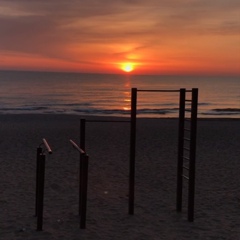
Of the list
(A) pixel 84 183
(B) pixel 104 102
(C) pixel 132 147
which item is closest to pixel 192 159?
(C) pixel 132 147

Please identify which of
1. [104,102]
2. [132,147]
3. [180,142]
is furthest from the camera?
[104,102]

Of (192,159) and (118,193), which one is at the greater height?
(192,159)

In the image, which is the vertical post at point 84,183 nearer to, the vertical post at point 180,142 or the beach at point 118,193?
the beach at point 118,193

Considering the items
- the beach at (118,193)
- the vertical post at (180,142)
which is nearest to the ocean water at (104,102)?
the beach at (118,193)

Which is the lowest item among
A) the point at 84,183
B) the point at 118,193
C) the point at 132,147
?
the point at 118,193

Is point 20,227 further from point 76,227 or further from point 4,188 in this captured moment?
point 4,188

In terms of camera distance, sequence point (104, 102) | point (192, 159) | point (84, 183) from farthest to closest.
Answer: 1. point (104, 102)
2. point (192, 159)
3. point (84, 183)

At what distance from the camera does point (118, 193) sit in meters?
9.33

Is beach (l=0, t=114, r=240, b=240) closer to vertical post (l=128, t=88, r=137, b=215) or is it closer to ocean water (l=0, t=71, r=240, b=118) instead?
vertical post (l=128, t=88, r=137, b=215)

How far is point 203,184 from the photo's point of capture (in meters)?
10.4

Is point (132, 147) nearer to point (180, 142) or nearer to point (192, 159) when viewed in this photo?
point (180, 142)

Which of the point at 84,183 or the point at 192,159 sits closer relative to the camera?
the point at 84,183

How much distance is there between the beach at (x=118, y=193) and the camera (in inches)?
270

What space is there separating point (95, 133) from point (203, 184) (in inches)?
421
